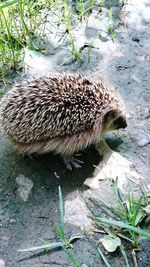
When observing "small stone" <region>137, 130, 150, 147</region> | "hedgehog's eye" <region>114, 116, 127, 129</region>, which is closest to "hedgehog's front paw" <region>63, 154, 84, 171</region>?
"hedgehog's eye" <region>114, 116, 127, 129</region>

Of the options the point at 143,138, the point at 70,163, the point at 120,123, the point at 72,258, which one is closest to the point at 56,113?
the point at 70,163

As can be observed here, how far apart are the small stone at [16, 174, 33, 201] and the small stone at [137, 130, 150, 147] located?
1.13 m

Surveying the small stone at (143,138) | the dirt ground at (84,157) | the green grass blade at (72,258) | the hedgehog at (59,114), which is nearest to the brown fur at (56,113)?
the hedgehog at (59,114)

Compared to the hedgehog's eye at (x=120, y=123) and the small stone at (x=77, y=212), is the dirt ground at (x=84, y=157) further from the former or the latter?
the hedgehog's eye at (x=120, y=123)

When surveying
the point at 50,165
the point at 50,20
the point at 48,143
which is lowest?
the point at 50,165

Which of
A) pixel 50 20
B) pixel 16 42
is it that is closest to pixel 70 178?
pixel 16 42

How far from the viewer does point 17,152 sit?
13.3 feet

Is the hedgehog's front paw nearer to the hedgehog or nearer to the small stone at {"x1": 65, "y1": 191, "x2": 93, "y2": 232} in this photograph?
the hedgehog

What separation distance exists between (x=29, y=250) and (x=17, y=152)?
3.60 feet

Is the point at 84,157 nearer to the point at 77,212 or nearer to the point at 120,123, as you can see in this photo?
the point at 120,123

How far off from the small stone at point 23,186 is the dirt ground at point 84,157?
33 millimetres

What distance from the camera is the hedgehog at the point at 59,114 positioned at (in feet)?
11.7

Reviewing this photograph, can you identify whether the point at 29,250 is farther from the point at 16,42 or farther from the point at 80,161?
the point at 16,42

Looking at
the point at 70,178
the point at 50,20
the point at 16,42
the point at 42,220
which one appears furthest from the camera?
the point at 50,20
